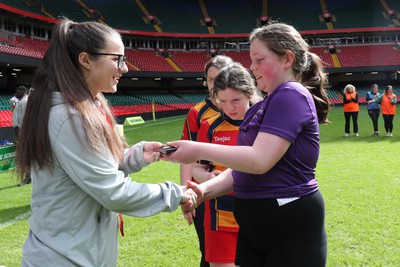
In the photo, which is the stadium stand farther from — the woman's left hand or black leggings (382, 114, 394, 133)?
the woman's left hand

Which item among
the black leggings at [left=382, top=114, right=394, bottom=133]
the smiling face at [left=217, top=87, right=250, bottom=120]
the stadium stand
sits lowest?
the black leggings at [left=382, top=114, right=394, bottom=133]

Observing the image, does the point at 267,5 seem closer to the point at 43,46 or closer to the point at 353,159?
the point at 43,46

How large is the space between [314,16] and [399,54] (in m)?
11.9

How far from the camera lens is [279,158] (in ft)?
5.80

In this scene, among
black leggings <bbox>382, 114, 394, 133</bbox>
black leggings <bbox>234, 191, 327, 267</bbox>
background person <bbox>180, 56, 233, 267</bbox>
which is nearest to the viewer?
black leggings <bbox>234, 191, 327, 267</bbox>

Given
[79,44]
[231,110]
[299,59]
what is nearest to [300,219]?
[299,59]

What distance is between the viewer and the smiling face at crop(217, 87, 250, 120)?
2824 mm

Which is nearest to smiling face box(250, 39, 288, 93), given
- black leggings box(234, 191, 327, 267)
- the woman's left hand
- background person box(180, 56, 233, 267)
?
black leggings box(234, 191, 327, 267)

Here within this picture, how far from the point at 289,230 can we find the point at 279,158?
393 mm

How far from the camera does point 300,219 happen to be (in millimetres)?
1875

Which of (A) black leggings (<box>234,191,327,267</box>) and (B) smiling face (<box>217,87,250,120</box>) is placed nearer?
(A) black leggings (<box>234,191,327,267</box>)

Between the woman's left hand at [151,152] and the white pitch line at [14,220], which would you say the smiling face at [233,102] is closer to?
the woman's left hand at [151,152]

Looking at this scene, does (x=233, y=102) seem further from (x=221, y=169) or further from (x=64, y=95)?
(x=64, y=95)

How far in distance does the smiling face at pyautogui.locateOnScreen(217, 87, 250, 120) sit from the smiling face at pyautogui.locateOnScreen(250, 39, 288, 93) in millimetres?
847
